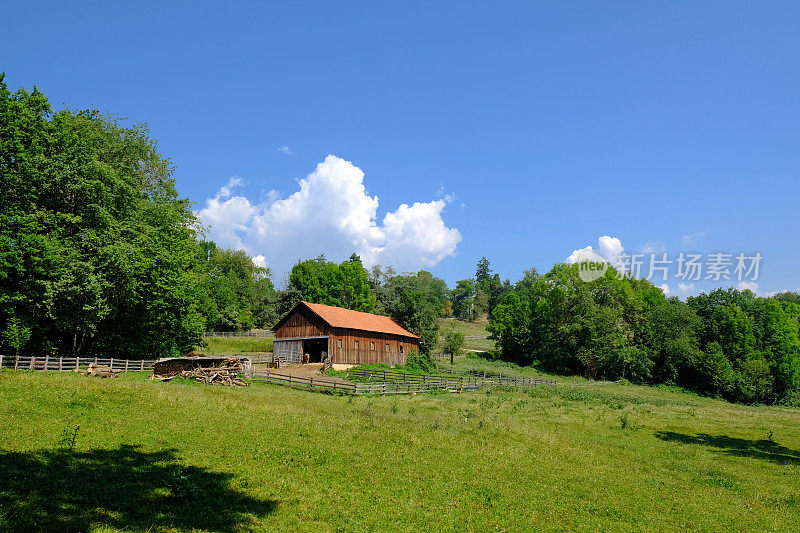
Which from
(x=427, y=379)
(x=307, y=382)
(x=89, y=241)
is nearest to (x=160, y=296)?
(x=89, y=241)

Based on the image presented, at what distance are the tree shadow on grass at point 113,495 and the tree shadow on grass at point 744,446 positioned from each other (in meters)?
23.2

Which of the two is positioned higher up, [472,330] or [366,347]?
[472,330]

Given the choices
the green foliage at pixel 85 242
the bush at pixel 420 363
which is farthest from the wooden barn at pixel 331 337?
the green foliage at pixel 85 242

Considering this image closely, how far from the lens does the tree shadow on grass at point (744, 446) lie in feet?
69.7

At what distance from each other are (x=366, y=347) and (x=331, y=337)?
6.25m

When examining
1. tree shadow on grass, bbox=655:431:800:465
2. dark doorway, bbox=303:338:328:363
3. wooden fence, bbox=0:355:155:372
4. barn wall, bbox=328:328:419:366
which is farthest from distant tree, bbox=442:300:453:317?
tree shadow on grass, bbox=655:431:800:465

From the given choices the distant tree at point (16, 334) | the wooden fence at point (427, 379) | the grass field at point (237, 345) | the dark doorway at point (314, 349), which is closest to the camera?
the distant tree at point (16, 334)

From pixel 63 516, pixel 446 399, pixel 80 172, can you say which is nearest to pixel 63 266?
pixel 80 172

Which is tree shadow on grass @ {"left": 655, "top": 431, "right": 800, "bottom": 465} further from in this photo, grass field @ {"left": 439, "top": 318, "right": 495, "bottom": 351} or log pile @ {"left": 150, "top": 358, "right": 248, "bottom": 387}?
grass field @ {"left": 439, "top": 318, "right": 495, "bottom": 351}

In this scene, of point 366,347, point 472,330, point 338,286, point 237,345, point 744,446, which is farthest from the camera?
point 472,330

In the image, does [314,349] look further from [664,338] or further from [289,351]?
[664,338]

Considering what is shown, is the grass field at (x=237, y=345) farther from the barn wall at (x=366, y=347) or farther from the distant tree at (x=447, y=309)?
the distant tree at (x=447, y=309)

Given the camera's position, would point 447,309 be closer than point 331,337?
No

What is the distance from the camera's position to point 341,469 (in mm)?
14055
